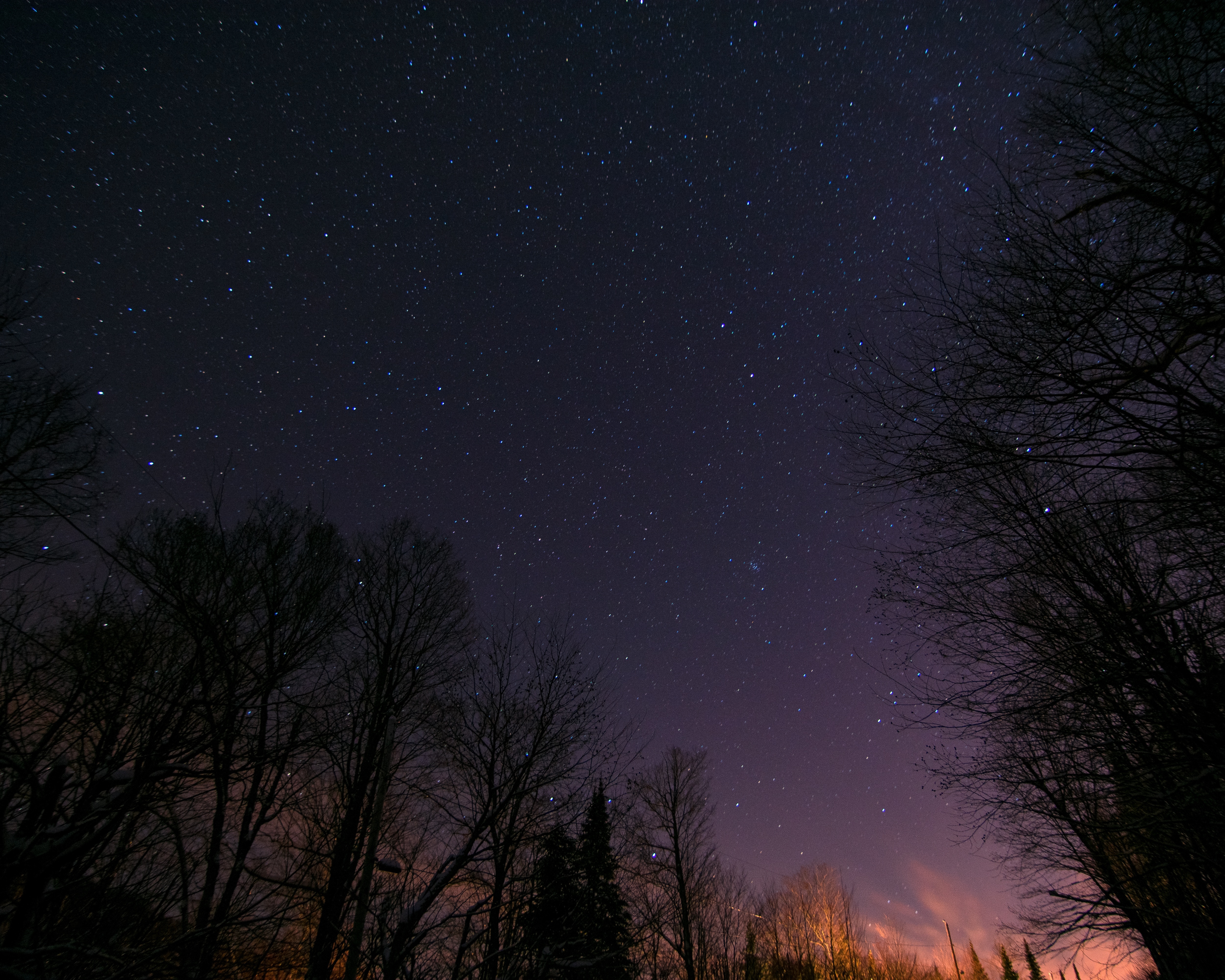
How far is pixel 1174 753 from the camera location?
397cm

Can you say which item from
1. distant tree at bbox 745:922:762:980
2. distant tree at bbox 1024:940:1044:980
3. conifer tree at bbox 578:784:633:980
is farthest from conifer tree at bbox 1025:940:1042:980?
conifer tree at bbox 578:784:633:980

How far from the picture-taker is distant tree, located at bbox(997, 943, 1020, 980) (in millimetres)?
46844

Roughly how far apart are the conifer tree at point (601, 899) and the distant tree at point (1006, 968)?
54.3 meters

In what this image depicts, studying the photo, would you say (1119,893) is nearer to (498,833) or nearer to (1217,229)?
(1217,229)

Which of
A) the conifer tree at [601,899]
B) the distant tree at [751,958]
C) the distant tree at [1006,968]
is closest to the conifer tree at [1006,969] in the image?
the distant tree at [1006,968]

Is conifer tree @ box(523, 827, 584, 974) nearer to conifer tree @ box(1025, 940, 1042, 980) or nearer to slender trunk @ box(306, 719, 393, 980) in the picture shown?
slender trunk @ box(306, 719, 393, 980)

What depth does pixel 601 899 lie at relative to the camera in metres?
6.24

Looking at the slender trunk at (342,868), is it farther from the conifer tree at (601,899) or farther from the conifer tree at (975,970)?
the conifer tree at (975,970)

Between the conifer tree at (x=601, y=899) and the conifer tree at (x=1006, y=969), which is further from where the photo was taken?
the conifer tree at (x=1006, y=969)

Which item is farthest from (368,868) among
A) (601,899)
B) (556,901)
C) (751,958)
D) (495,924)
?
(751,958)

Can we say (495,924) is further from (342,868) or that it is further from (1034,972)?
(1034,972)

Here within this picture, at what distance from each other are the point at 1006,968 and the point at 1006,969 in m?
0.07

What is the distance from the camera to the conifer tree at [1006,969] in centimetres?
4684

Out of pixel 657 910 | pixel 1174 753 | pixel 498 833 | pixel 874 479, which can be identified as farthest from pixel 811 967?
pixel 874 479
